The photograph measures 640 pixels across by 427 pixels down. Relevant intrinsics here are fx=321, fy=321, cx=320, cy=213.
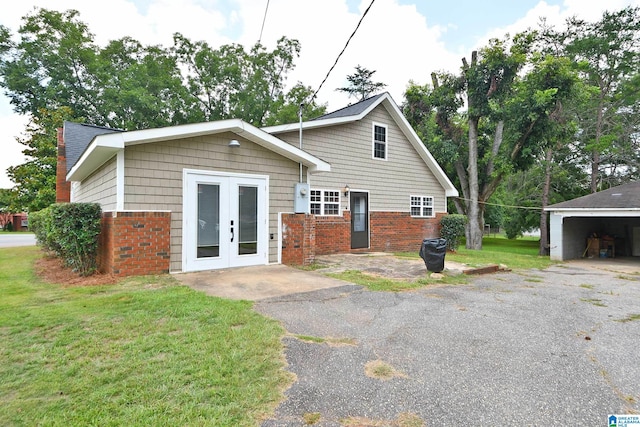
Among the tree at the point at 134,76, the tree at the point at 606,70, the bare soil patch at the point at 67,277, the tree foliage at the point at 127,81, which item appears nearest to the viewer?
the bare soil patch at the point at 67,277

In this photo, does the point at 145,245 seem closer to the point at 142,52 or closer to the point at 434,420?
the point at 434,420

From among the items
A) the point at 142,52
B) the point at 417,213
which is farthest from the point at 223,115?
the point at 417,213

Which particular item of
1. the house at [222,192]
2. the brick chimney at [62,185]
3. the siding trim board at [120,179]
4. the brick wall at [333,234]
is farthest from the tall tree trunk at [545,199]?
the brick chimney at [62,185]

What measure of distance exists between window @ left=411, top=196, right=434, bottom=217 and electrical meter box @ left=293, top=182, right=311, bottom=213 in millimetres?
6931

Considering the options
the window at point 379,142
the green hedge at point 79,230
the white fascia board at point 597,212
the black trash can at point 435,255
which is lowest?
the black trash can at point 435,255

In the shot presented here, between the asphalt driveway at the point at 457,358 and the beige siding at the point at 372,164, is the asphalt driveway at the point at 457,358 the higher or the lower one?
the lower one

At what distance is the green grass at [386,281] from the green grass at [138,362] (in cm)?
275

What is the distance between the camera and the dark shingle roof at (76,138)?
11.9 m

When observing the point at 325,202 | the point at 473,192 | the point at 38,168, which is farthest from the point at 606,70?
the point at 38,168

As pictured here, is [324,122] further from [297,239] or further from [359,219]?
[297,239]

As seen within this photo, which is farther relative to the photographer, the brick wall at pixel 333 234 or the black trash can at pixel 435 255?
the brick wall at pixel 333 234

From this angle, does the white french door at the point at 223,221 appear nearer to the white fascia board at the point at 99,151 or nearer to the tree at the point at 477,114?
the white fascia board at the point at 99,151

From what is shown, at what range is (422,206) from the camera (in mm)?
14227

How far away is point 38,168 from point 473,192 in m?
27.0
